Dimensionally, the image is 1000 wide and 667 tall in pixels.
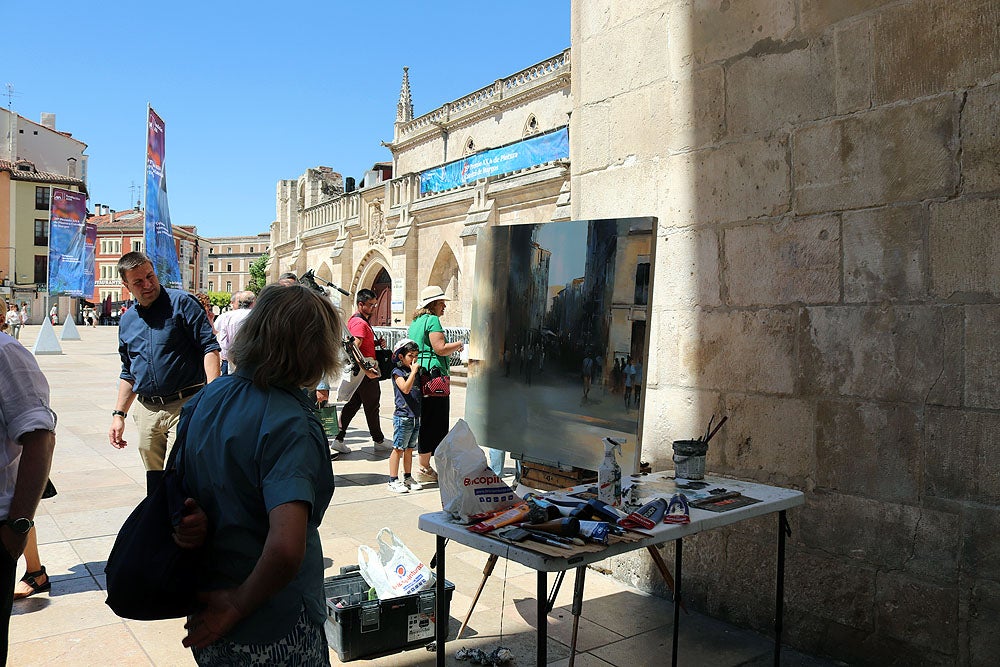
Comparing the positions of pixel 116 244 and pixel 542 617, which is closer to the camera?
pixel 542 617

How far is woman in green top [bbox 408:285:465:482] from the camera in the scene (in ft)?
21.3

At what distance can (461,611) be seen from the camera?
4105 mm

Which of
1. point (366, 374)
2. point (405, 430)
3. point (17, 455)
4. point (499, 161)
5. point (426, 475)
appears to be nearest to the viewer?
point (17, 455)

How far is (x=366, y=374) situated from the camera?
7.64 metres

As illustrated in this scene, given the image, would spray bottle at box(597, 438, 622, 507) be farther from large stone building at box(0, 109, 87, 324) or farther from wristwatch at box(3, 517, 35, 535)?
large stone building at box(0, 109, 87, 324)

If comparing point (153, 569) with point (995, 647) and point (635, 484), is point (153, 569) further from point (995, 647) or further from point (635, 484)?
point (995, 647)

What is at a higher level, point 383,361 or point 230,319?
point 230,319

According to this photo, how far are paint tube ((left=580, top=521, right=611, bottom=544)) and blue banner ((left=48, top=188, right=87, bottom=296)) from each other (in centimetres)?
4196

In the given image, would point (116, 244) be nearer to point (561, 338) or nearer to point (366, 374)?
point (366, 374)

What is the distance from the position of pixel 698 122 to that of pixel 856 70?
878mm

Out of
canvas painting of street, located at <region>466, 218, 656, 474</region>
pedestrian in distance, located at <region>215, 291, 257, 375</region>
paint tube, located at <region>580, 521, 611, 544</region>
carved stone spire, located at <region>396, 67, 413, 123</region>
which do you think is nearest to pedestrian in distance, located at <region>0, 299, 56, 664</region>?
paint tube, located at <region>580, 521, 611, 544</region>

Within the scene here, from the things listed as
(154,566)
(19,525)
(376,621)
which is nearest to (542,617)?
(154,566)

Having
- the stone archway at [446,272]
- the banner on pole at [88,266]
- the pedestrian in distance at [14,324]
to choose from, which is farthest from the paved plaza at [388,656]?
the banner on pole at [88,266]

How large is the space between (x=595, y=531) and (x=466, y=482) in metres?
0.50
